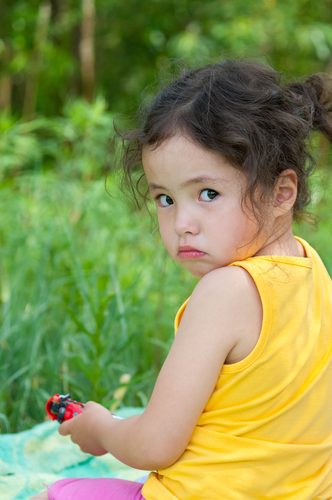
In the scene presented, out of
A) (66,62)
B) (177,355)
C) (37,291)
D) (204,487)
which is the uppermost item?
(66,62)

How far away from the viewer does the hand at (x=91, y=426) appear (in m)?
1.74

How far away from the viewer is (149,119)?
66.7 inches

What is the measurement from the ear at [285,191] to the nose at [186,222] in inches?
6.1

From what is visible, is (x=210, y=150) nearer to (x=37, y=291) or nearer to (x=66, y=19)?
(x=37, y=291)

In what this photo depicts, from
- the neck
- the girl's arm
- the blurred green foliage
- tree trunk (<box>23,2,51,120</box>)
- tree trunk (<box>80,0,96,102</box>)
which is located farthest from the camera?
tree trunk (<box>80,0,96,102</box>)

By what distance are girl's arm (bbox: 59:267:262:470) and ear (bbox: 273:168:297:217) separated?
163mm

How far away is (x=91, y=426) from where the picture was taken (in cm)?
176

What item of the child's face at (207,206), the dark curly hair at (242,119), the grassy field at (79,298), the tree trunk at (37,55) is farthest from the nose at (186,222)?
the tree trunk at (37,55)

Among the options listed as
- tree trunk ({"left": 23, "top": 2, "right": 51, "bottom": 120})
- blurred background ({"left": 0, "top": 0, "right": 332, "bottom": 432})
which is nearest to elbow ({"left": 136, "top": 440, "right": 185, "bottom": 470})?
blurred background ({"left": 0, "top": 0, "right": 332, "bottom": 432})

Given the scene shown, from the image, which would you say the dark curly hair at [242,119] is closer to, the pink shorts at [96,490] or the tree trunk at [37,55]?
the pink shorts at [96,490]

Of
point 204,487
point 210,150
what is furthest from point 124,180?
point 204,487

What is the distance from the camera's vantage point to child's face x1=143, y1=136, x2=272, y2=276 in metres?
1.58

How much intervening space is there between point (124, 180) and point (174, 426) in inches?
23.7

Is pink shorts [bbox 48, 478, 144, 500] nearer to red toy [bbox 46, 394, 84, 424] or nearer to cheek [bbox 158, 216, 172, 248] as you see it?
red toy [bbox 46, 394, 84, 424]
